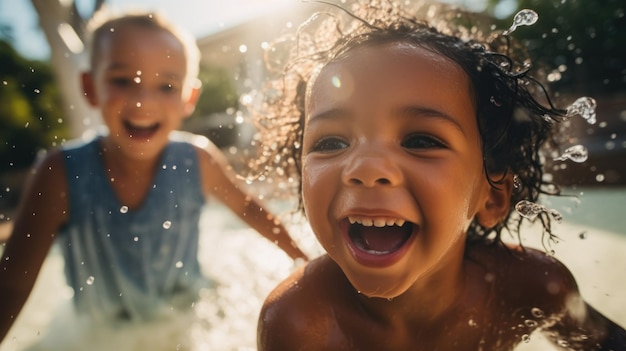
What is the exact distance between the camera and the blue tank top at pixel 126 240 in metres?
2.63

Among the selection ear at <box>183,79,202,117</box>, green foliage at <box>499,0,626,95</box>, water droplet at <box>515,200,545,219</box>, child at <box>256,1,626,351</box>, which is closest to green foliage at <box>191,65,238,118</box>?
green foliage at <box>499,0,626,95</box>

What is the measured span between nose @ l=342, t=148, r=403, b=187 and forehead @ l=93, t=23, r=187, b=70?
1.56 meters

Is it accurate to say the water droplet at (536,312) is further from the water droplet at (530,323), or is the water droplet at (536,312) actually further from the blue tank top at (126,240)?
the blue tank top at (126,240)

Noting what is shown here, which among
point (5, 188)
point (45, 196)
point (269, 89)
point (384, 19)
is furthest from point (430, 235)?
point (5, 188)

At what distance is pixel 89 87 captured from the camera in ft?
8.76

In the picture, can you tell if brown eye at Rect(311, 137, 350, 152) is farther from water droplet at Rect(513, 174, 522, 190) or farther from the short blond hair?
the short blond hair

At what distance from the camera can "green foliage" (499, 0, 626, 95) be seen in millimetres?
7207

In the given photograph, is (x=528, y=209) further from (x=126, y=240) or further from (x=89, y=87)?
(x=89, y=87)

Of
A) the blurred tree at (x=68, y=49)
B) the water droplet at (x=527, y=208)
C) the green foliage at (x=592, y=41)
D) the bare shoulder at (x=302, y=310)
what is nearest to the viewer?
the bare shoulder at (x=302, y=310)

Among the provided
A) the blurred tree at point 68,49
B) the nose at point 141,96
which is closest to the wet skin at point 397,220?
the nose at point 141,96

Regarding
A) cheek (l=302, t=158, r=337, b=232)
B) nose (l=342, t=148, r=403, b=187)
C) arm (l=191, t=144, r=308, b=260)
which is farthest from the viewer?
arm (l=191, t=144, r=308, b=260)

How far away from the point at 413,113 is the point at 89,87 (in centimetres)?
198

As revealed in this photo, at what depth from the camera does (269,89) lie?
2.20 m

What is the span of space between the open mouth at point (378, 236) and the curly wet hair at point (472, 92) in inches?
13.8
